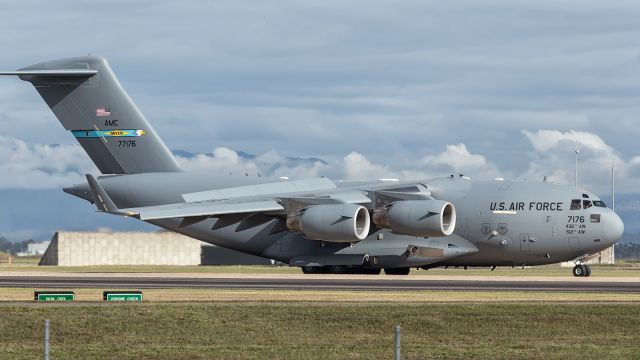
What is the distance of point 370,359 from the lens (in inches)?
1078

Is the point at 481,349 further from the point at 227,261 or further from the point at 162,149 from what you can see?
the point at 227,261

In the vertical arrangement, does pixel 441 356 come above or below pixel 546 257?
below

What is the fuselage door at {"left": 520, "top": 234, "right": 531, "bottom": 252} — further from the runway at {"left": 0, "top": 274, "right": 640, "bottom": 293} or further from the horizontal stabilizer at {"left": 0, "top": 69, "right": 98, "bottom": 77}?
the horizontal stabilizer at {"left": 0, "top": 69, "right": 98, "bottom": 77}

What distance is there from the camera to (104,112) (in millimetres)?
64812

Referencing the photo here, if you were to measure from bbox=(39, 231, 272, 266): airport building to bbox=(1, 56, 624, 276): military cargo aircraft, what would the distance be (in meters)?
30.4

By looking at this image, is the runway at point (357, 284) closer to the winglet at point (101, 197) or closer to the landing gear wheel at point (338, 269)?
the winglet at point (101, 197)

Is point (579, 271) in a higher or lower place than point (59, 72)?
lower

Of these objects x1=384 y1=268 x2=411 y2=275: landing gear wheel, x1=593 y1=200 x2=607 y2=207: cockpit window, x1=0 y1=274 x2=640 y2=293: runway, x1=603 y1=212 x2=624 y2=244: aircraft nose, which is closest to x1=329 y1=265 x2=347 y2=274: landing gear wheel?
x1=384 y1=268 x2=411 y2=275: landing gear wheel

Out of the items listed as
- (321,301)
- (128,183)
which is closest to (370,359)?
(321,301)

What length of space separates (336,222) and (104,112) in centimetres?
1553

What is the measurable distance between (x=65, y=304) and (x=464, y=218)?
2775cm

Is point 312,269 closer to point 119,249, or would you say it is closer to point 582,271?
point 582,271

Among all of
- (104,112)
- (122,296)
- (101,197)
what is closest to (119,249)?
(104,112)

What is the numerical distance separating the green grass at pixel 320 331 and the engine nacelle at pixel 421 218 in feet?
66.5
